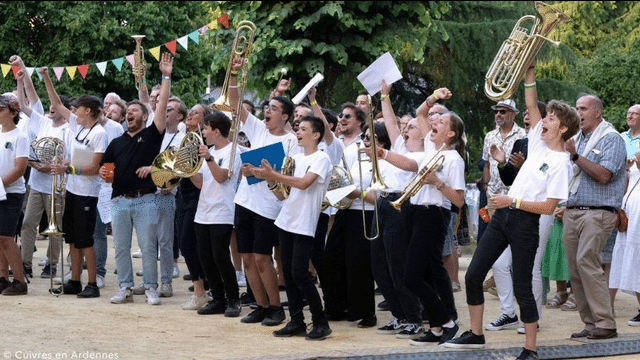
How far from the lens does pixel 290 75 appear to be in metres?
15.4

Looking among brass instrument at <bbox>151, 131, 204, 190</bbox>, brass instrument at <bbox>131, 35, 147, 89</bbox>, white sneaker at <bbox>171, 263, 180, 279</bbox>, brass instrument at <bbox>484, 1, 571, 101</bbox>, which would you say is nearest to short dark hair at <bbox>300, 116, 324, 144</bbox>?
brass instrument at <bbox>151, 131, 204, 190</bbox>

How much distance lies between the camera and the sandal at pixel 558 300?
11469 mm

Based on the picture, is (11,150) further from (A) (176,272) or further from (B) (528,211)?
(B) (528,211)

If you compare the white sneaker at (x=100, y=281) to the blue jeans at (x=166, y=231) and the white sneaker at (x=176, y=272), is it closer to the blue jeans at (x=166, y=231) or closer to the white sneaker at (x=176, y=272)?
the blue jeans at (x=166, y=231)

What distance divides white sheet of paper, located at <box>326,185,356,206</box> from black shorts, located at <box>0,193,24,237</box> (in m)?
3.59

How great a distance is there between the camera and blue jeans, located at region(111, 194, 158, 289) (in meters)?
10.9

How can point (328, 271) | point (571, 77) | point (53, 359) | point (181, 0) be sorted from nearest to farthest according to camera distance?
point (53, 359)
point (328, 271)
point (571, 77)
point (181, 0)

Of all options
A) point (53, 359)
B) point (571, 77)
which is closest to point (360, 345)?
point (53, 359)

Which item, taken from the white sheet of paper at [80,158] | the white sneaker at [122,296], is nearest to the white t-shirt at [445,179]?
the white sneaker at [122,296]

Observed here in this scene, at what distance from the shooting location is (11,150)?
1124cm

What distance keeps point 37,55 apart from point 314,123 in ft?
59.6

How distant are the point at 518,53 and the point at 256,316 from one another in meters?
3.38

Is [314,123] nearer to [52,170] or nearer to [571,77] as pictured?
[52,170]

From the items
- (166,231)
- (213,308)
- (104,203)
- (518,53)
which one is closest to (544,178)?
(518,53)
